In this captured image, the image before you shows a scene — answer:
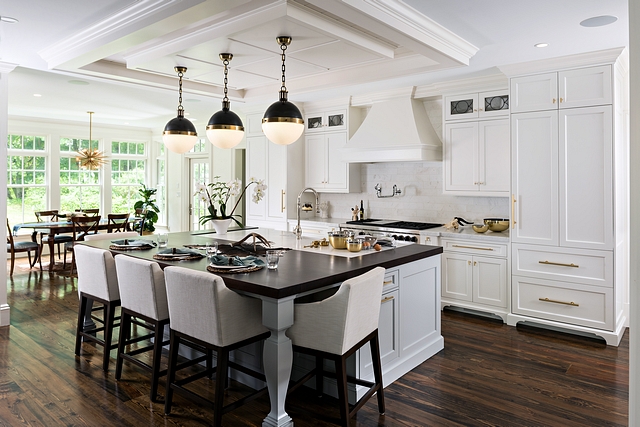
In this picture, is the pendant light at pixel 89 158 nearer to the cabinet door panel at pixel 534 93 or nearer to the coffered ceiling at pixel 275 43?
the coffered ceiling at pixel 275 43

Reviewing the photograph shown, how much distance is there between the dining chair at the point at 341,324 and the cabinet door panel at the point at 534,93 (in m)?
2.67

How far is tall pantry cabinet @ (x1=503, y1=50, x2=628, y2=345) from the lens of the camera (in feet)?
13.0

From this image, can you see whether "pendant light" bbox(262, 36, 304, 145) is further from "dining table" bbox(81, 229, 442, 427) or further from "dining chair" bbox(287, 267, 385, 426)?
"dining chair" bbox(287, 267, 385, 426)

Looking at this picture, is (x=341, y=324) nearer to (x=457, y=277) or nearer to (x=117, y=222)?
(x=457, y=277)

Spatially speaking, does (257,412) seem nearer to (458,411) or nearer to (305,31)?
(458,411)

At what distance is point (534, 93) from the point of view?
14.1 feet

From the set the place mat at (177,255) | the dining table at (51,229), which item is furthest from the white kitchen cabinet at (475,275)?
the dining table at (51,229)

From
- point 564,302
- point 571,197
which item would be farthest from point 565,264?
point 571,197

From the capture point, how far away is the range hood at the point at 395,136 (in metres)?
5.21

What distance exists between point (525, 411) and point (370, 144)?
11.5 ft

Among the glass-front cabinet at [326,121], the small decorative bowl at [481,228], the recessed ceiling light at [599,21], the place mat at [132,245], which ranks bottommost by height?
the place mat at [132,245]

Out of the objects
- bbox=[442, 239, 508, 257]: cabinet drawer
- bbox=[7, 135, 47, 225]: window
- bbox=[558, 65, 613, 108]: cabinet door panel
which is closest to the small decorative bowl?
bbox=[442, 239, 508, 257]: cabinet drawer

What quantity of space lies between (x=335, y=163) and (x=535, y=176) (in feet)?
8.67

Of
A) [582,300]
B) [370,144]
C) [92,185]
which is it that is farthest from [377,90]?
[92,185]
